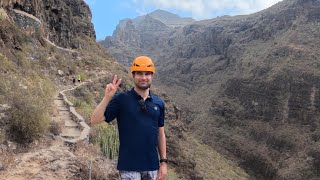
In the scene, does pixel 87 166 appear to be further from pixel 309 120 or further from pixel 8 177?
pixel 309 120

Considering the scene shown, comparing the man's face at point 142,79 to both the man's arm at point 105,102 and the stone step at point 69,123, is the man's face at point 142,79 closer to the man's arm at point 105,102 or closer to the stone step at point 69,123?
the man's arm at point 105,102

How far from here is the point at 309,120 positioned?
322 feet

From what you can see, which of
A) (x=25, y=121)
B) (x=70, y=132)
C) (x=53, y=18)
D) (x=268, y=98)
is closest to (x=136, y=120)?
(x=25, y=121)

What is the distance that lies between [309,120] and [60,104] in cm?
8836

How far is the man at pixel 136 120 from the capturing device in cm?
497

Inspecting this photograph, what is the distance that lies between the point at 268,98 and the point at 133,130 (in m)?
107

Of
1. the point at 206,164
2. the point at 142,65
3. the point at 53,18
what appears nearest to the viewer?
the point at 142,65

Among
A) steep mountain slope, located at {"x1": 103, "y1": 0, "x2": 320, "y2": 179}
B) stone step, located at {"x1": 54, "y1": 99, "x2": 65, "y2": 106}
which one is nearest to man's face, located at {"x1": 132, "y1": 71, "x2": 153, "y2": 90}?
stone step, located at {"x1": 54, "y1": 99, "x2": 65, "y2": 106}

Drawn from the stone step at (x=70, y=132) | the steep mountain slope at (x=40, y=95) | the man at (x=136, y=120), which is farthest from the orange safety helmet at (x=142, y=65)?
the stone step at (x=70, y=132)

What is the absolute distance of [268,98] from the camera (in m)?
108

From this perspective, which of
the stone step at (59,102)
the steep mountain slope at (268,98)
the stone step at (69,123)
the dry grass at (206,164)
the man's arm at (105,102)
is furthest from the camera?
the steep mountain slope at (268,98)

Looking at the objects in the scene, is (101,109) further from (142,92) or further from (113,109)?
(142,92)

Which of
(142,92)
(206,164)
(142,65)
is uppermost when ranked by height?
(142,65)

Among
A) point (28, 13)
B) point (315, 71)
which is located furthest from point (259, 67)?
point (28, 13)
